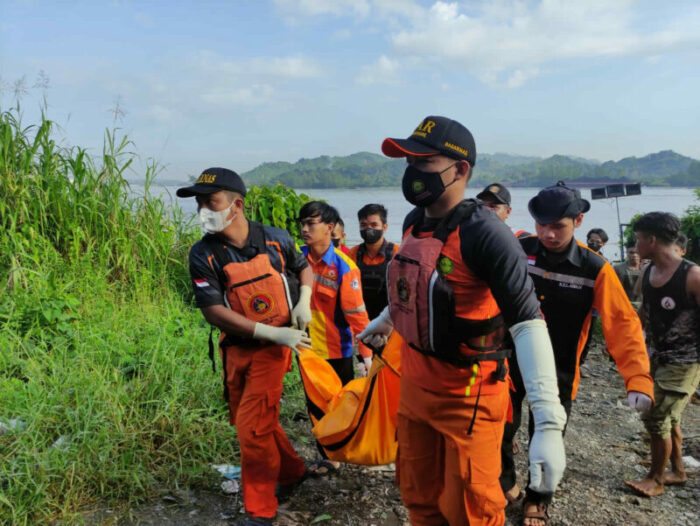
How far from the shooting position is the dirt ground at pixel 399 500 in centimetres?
318

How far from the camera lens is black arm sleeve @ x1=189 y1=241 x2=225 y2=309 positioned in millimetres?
2893

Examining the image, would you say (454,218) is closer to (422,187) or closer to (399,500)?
(422,187)

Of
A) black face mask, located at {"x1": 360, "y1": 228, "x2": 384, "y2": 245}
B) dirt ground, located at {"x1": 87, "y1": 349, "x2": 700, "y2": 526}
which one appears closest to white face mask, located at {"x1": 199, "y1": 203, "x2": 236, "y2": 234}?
dirt ground, located at {"x1": 87, "y1": 349, "x2": 700, "y2": 526}

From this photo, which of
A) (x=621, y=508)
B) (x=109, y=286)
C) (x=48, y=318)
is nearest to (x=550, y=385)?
(x=621, y=508)

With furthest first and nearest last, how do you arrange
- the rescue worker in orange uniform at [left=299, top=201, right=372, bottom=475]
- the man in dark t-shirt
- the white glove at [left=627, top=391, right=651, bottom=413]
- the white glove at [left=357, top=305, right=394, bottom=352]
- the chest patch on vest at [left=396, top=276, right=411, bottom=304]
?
the rescue worker in orange uniform at [left=299, top=201, right=372, bottom=475], the man in dark t-shirt, the white glove at [left=357, top=305, right=394, bottom=352], the white glove at [left=627, top=391, right=651, bottom=413], the chest patch on vest at [left=396, top=276, right=411, bottom=304]

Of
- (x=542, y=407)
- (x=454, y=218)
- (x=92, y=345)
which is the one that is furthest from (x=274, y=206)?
(x=542, y=407)

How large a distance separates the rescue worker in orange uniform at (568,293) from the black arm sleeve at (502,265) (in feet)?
4.04

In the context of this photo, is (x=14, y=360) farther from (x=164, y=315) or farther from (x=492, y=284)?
(x=492, y=284)

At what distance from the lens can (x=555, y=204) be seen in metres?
3.05

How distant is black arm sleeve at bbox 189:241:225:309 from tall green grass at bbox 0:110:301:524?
120 centimetres

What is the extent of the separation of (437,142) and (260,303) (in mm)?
1391

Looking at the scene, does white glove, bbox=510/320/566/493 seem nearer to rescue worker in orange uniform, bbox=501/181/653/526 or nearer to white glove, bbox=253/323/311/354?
rescue worker in orange uniform, bbox=501/181/653/526

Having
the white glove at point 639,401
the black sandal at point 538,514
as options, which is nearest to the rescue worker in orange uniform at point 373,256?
the black sandal at point 538,514

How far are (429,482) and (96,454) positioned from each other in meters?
2.10
